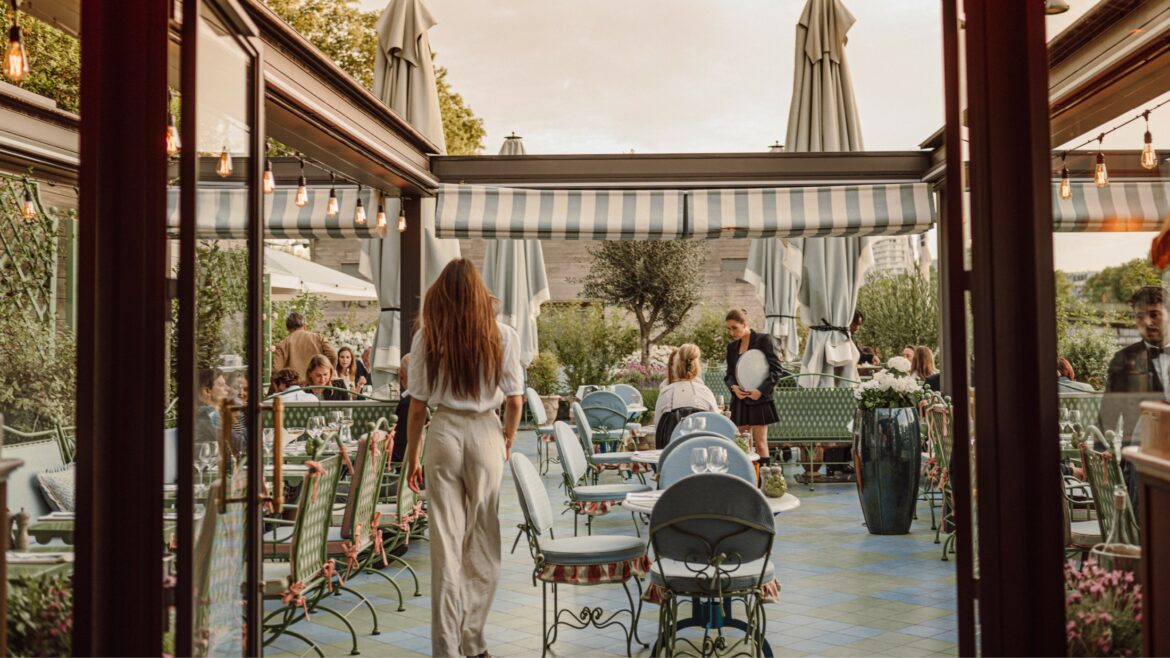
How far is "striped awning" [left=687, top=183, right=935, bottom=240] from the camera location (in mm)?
8195

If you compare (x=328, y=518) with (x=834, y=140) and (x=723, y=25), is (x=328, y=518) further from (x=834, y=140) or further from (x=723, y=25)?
(x=723, y=25)

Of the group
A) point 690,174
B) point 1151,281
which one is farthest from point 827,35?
point 1151,281

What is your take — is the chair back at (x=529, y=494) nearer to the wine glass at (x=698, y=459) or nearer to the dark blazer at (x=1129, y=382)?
the wine glass at (x=698, y=459)

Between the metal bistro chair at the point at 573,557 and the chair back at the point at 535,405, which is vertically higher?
the chair back at the point at 535,405

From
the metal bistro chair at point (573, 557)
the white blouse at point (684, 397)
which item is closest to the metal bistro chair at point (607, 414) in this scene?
the white blouse at point (684, 397)

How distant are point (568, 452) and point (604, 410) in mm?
4200

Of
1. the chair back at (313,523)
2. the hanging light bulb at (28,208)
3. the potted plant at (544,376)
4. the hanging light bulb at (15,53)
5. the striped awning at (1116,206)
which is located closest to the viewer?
the hanging light bulb at (15,53)

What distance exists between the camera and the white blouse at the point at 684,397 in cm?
748

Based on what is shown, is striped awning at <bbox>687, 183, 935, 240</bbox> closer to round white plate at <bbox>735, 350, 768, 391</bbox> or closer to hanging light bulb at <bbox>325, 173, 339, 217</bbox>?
round white plate at <bbox>735, 350, 768, 391</bbox>

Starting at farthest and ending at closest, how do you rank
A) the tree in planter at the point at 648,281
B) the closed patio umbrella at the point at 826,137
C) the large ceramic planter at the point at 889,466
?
1. the tree in planter at the point at 648,281
2. the closed patio umbrella at the point at 826,137
3. the large ceramic planter at the point at 889,466

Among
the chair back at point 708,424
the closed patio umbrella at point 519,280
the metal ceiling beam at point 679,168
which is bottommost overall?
the chair back at point 708,424

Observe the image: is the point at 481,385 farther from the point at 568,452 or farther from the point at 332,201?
the point at 332,201

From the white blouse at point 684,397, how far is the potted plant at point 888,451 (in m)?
1.15

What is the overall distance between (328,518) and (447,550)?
1.95 feet
